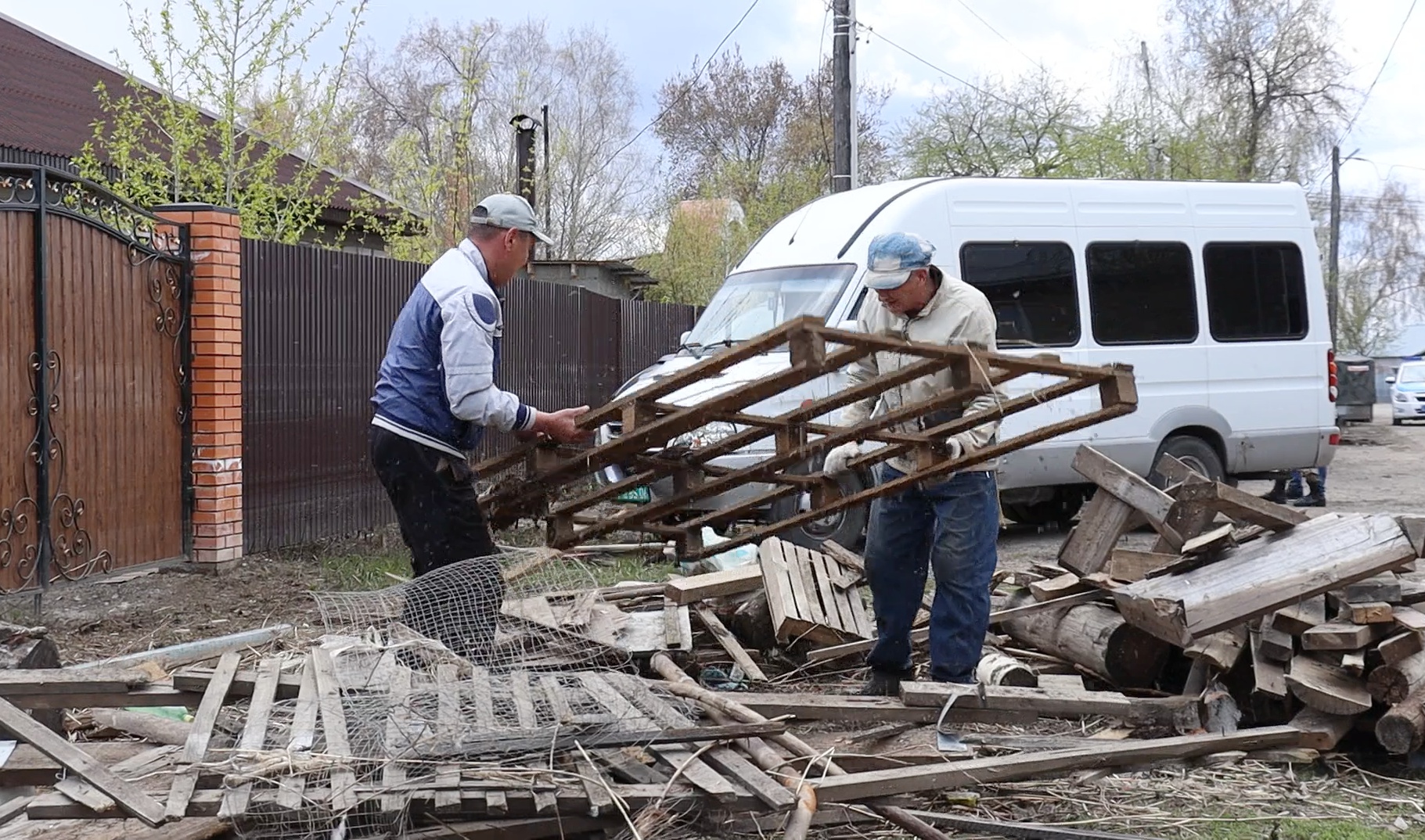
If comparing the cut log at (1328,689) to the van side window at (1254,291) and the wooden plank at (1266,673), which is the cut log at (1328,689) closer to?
the wooden plank at (1266,673)

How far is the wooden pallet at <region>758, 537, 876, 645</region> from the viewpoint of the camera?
5.95 meters

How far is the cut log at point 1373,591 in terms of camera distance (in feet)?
17.1

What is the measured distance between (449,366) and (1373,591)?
12.9 feet

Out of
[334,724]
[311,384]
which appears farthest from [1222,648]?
[311,384]

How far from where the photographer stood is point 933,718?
4.84 meters

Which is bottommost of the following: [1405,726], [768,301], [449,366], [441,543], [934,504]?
[1405,726]

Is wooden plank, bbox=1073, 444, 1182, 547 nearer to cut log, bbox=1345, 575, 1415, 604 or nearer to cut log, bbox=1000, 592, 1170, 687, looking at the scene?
cut log, bbox=1000, 592, 1170, 687

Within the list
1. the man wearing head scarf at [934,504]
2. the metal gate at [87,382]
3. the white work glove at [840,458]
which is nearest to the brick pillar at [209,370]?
the metal gate at [87,382]

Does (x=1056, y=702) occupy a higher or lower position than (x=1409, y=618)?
lower

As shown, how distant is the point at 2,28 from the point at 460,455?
16589mm

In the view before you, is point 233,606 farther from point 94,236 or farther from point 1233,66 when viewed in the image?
point 1233,66

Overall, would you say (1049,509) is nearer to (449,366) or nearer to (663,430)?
(663,430)

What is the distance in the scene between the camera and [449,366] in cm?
474

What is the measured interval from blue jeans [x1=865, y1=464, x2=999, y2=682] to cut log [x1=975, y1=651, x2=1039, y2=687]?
27cm
